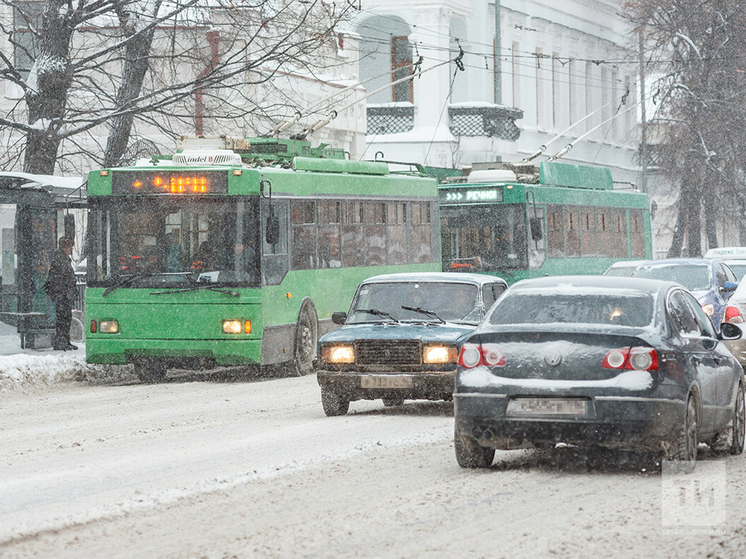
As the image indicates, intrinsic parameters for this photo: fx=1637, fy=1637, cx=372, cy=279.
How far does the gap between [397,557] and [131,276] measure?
44.1 ft

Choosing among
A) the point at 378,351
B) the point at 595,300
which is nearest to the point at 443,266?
the point at 378,351

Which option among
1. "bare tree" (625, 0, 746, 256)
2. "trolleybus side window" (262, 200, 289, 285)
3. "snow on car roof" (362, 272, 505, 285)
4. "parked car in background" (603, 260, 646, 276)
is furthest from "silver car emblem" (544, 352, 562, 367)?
"bare tree" (625, 0, 746, 256)

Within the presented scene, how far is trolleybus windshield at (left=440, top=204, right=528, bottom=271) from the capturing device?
30234 millimetres

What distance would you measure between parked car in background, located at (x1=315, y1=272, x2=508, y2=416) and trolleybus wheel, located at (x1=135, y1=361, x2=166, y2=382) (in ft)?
20.1

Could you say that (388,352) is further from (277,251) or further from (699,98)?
(699,98)

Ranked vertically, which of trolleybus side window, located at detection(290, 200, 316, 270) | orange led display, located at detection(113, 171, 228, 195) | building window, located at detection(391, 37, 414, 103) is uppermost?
building window, located at detection(391, 37, 414, 103)

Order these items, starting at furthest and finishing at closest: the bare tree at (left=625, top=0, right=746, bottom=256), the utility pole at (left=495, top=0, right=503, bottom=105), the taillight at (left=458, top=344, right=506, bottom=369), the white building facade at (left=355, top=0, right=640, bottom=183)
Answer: the bare tree at (left=625, top=0, right=746, bottom=256)
the white building facade at (left=355, top=0, right=640, bottom=183)
the utility pole at (left=495, top=0, right=503, bottom=105)
the taillight at (left=458, top=344, right=506, bottom=369)

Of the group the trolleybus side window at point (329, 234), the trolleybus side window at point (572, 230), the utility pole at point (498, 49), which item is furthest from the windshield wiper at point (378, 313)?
the utility pole at point (498, 49)

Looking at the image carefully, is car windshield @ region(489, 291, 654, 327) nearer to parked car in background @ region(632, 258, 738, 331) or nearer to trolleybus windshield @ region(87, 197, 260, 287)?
trolleybus windshield @ region(87, 197, 260, 287)

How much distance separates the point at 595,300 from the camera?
38.4 ft

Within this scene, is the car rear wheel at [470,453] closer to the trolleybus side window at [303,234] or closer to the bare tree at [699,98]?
the trolleybus side window at [303,234]

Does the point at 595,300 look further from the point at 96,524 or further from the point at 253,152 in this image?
the point at 253,152

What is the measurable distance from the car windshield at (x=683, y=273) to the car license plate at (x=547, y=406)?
1309 cm

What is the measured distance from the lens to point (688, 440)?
1123 cm
